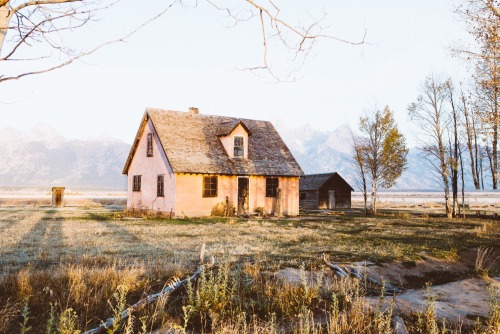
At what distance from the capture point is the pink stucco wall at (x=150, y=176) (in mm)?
25731

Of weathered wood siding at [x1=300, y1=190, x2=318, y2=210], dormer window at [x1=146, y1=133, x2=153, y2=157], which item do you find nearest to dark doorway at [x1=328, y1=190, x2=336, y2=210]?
weathered wood siding at [x1=300, y1=190, x2=318, y2=210]

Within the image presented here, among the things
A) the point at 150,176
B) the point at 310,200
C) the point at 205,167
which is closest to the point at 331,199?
the point at 310,200

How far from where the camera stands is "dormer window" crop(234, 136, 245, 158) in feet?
93.4


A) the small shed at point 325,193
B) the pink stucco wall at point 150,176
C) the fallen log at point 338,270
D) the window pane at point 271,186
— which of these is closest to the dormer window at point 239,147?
the window pane at point 271,186

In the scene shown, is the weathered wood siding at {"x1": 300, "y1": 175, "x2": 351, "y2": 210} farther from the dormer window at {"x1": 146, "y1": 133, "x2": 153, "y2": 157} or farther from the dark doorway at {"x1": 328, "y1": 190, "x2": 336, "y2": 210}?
the dormer window at {"x1": 146, "y1": 133, "x2": 153, "y2": 157}

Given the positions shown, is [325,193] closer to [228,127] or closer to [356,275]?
[228,127]

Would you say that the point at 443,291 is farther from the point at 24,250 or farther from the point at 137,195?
the point at 137,195

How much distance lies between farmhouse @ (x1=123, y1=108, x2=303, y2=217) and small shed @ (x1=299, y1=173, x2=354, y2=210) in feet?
53.9

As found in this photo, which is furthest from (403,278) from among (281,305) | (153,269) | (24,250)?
(24,250)

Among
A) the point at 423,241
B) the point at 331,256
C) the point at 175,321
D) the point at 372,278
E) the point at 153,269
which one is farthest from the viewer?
the point at 423,241

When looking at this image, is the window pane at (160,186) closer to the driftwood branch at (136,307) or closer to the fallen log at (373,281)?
the fallen log at (373,281)

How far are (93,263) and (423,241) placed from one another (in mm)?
12221

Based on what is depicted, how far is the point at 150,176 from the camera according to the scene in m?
28.2

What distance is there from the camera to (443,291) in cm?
802
